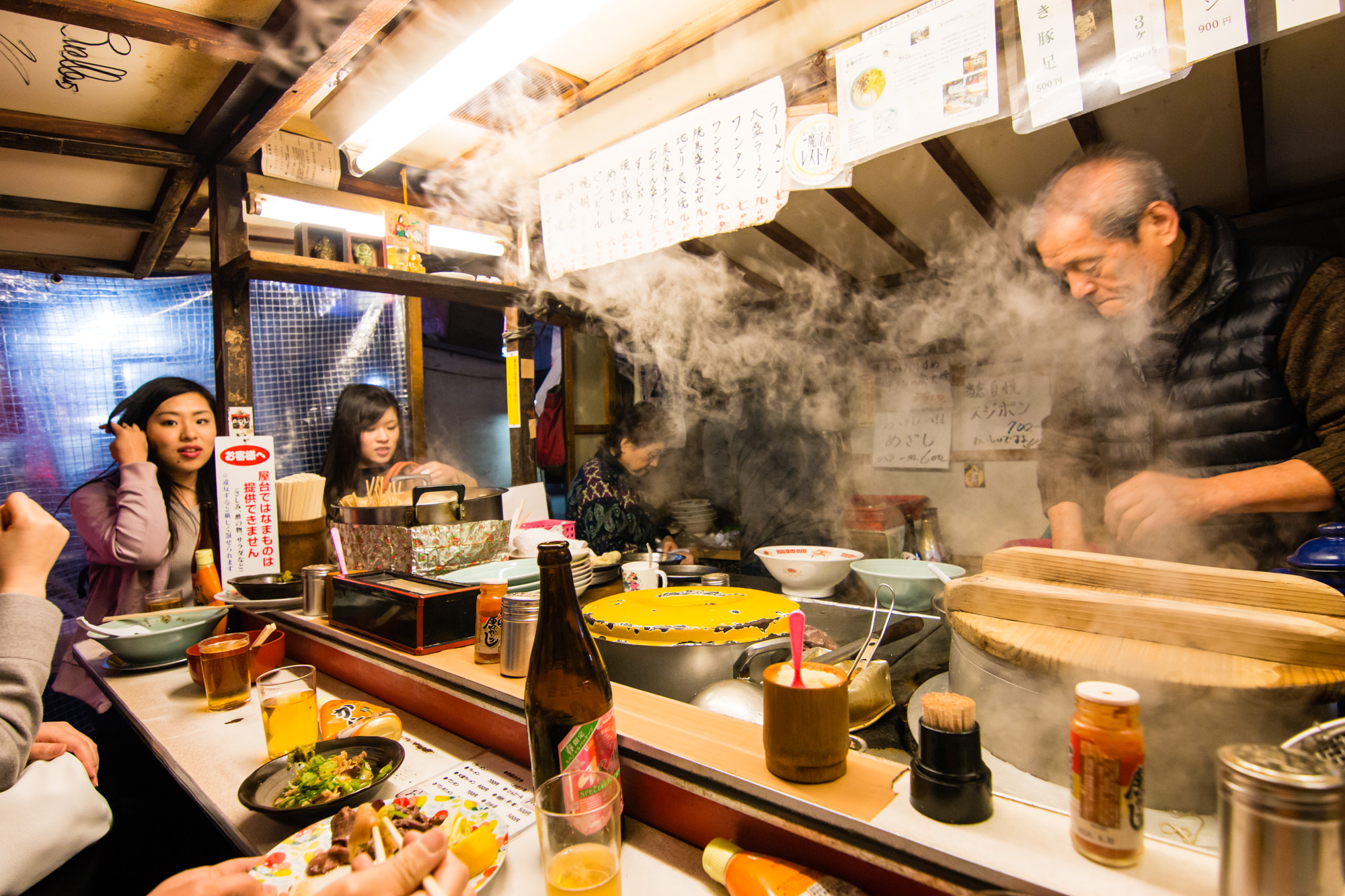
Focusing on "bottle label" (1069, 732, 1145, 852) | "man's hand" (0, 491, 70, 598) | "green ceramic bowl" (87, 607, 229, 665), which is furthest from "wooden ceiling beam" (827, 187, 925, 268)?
"green ceramic bowl" (87, 607, 229, 665)

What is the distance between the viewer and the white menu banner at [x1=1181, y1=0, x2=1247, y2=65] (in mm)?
1341

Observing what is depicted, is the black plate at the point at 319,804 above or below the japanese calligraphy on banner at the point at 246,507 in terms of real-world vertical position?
below

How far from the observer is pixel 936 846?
2.76 ft

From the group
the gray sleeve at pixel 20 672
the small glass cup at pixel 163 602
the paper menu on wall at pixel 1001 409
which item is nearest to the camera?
the gray sleeve at pixel 20 672

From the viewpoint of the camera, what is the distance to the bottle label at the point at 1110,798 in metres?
0.77

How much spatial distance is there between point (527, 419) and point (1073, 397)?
3120mm

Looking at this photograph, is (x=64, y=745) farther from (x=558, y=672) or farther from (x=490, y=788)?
(x=558, y=672)

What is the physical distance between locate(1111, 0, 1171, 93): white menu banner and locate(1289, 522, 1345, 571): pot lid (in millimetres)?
1130

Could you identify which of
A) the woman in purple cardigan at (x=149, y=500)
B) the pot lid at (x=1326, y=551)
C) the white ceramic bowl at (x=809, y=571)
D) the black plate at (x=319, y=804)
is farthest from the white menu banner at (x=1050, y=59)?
the woman in purple cardigan at (x=149, y=500)

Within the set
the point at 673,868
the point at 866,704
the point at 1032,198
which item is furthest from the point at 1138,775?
the point at 1032,198

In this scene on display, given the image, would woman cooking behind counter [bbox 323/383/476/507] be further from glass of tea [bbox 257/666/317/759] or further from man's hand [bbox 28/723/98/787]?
glass of tea [bbox 257/666/317/759]

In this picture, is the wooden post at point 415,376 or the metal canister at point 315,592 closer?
the metal canister at point 315,592

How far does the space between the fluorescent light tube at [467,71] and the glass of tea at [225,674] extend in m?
1.90

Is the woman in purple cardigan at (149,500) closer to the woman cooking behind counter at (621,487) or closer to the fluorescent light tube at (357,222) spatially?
the fluorescent light tube at (357,222)
